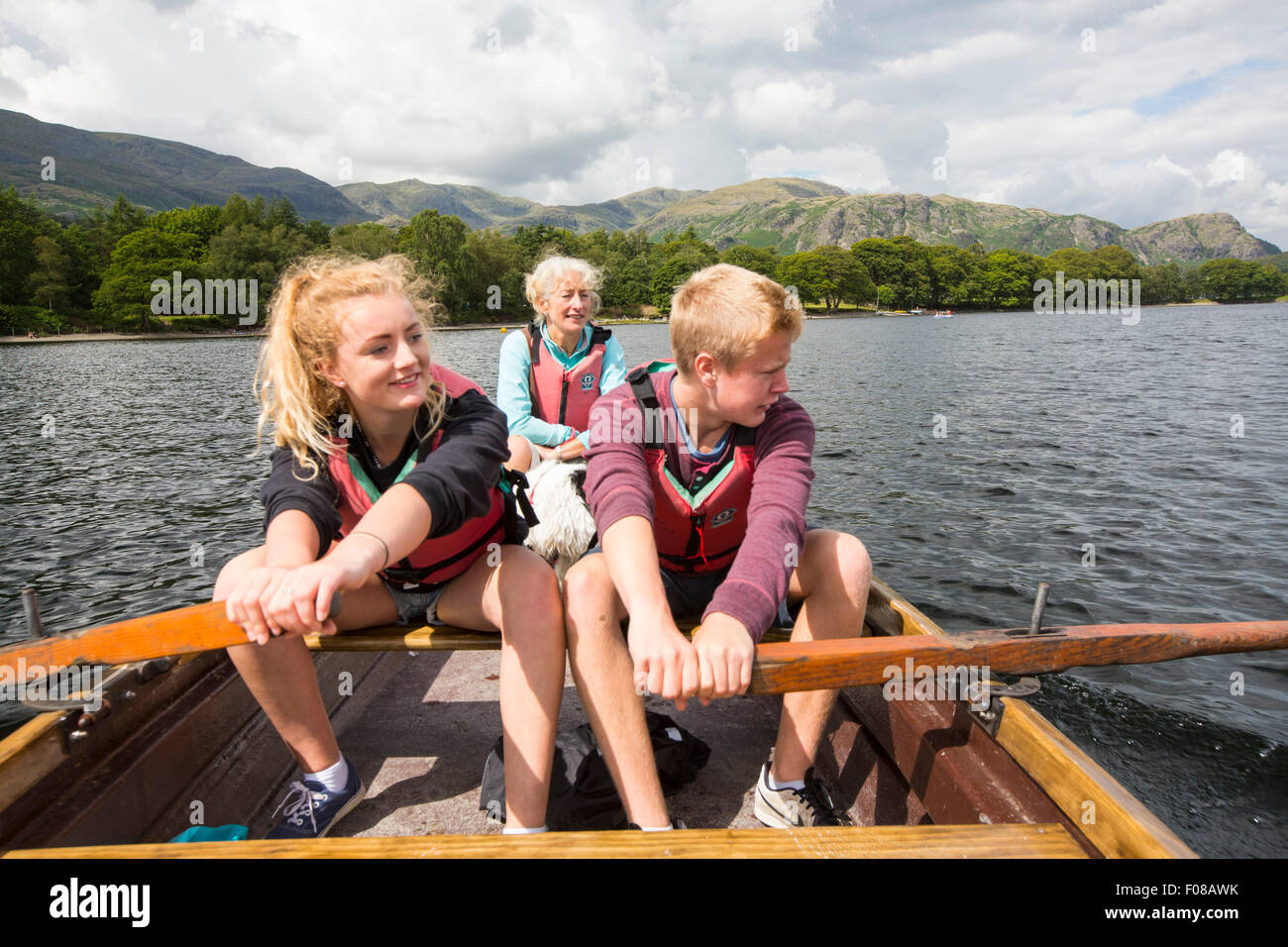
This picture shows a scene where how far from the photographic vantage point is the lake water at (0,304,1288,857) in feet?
18.0

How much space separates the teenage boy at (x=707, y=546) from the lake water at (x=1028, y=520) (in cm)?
351

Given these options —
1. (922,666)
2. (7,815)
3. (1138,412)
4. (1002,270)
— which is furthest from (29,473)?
(1002,270)

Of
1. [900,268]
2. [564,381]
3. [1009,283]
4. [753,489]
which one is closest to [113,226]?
[564,381]

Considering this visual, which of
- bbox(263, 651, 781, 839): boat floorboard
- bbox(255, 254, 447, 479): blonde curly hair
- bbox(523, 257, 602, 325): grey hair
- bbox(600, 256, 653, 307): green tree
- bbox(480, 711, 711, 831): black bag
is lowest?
bbox(263, 651, 781, 839): boat floorboard

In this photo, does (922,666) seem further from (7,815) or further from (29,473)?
(29,473)

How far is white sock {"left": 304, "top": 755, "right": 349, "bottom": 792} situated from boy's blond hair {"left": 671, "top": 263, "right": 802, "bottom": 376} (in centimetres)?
208

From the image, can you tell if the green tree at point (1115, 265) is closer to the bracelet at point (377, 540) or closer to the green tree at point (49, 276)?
the green tree at point (49, 276)

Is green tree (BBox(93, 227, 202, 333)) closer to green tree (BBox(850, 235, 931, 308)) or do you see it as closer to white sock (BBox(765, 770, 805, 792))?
white sock (BBox(765, 770, 805, 792))

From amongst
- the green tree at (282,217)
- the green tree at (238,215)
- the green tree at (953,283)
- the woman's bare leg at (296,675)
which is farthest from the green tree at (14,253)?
the green tree at (953,283)

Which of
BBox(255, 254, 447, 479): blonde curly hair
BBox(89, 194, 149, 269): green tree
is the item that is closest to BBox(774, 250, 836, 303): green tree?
BBox(89, 194, 149, 269): green tree

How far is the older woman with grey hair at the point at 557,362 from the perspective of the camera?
18.1ft

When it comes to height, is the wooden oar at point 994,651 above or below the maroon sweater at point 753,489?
below
